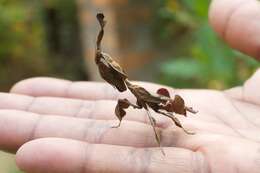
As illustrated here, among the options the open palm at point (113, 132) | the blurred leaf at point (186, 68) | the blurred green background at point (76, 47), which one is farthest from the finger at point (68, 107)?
the blurred leaf at point (186, 68)

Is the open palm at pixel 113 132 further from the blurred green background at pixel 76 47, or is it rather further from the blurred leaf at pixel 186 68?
the blurred leaf at pixel 186 68

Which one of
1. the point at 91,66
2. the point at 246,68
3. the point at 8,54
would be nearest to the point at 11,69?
the point at 8,54

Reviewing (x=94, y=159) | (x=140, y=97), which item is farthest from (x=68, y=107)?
(x=94, y=159)

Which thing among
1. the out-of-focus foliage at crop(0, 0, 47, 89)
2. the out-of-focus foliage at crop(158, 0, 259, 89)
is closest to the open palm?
the out-of-focus foliage at crop(158, 0, 259, 89)

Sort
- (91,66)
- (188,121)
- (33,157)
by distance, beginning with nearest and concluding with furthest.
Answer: (33,157) < (188,121) < (91,66)

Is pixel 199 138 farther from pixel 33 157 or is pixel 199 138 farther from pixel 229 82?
pixel 229 82

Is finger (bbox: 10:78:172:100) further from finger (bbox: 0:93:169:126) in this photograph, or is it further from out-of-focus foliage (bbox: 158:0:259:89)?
out-of-focus foliage (bbox: 158:0:259:89)

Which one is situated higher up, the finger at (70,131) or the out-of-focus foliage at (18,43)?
the finger at (70,131)

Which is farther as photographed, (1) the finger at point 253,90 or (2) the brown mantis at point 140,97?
(1) the finger at point 253,90
